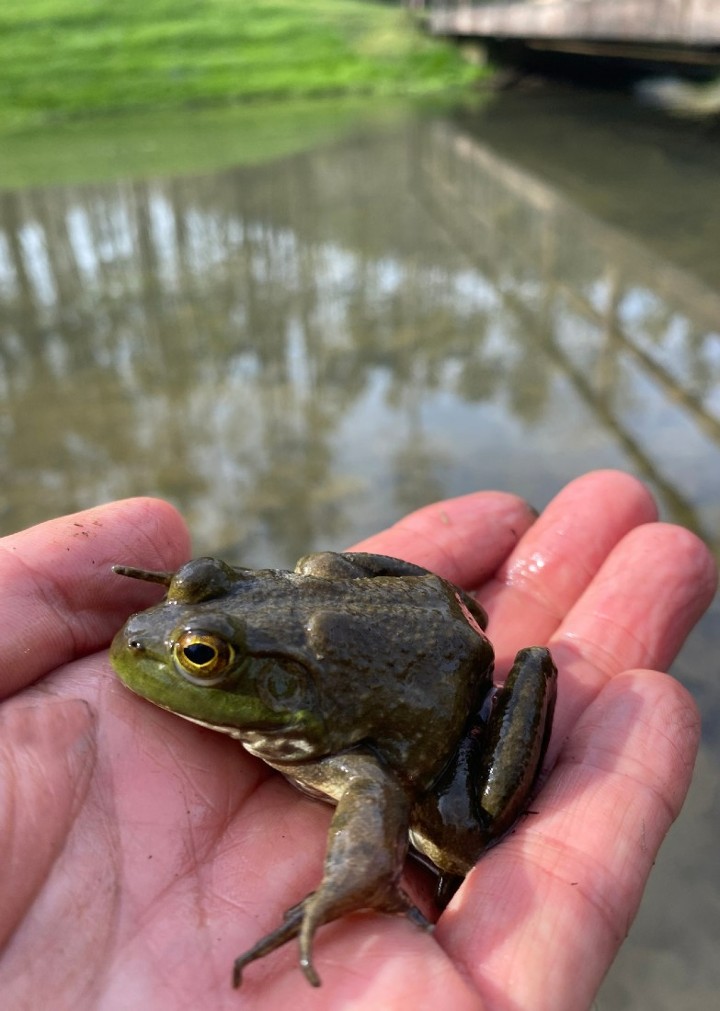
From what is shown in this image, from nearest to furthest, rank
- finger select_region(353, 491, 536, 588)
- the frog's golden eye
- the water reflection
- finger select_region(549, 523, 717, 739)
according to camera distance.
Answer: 1. the frog's golden eye
2. finger select_region(549, 523, 717, 739)
3. finger select_region(353, 491, 536, 588)
4. the water reflection

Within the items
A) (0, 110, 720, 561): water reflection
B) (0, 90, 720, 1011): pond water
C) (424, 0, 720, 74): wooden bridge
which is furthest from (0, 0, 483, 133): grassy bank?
(0, 110, 720, 561): water reflection

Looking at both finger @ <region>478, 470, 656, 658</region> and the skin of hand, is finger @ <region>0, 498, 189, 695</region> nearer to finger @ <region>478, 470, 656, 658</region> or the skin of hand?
the skin of hand

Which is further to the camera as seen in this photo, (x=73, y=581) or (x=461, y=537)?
(x=461, y=537)

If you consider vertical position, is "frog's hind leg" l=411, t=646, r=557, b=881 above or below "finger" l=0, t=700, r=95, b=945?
below

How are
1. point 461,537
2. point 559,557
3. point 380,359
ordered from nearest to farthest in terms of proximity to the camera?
point 559,557, point 461,537, point 380,359

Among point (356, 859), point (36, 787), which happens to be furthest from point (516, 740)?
point (36, 787)

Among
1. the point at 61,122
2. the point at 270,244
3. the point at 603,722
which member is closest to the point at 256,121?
the point at 61,122

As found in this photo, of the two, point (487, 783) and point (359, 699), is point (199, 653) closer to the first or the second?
point (359, 699)
